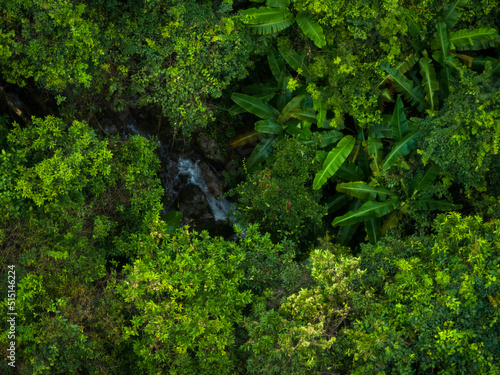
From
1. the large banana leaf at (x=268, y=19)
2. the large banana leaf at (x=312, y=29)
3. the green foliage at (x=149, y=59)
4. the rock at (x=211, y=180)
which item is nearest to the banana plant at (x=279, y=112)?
the large banana leaf at (x=268, y=19)

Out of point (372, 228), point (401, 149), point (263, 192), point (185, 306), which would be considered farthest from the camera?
point (372, 228)

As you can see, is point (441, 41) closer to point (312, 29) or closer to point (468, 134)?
point (468, 134)

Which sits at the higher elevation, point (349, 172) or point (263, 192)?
point (263, 192)

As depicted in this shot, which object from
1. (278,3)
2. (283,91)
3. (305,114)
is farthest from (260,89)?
(278,3)

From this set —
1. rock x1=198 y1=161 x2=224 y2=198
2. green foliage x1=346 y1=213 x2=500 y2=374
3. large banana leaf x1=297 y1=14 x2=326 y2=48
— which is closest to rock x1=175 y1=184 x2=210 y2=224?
rock x1=198 y1=161 x2=224 y2=198

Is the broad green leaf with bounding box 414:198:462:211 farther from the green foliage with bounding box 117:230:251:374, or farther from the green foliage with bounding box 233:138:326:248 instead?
the green foliage with bounding box 117:230:251:374

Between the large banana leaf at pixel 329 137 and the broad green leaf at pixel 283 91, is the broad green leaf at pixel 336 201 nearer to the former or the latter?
the large banana leaf at pixel 329 137
